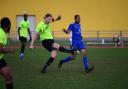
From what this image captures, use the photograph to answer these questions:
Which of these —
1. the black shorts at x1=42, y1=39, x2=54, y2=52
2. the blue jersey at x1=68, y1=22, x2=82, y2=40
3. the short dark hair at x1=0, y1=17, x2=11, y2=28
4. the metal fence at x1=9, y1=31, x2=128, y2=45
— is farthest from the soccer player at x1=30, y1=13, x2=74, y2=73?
the metal fence at x1=9, y1=31, x2=128, y2=45

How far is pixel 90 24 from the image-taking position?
40438mm

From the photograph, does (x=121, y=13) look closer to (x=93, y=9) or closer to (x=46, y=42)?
(x=93, y=9)

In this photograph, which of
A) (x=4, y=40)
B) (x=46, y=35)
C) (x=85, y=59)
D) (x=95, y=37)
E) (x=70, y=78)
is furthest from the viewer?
(x=95, y=37)

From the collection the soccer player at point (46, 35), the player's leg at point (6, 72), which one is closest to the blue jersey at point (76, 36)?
the soccer player at point (46, 35)

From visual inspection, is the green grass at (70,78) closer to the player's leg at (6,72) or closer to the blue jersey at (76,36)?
the blue jersey at (76,36)

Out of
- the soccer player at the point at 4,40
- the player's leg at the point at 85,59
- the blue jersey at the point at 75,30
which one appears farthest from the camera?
the blue jersey at the point at 75,30

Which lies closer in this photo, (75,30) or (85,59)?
(85,59)

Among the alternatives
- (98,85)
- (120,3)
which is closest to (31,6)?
(120,3)

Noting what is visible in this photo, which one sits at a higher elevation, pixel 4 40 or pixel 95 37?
pixel 4 40

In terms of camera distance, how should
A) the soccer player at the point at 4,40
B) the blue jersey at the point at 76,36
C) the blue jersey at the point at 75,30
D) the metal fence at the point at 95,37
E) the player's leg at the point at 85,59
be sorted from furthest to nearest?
the metal fence at the point at 95,37
the blue jersey at the point at 75,30
the blue jersey at the point at 76,36
the player's leg at the point at 85,59
the soccer player at the point at 4,40

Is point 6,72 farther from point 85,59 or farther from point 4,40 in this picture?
point 85,59

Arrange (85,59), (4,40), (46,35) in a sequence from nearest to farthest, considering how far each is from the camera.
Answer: (4,40) → (85,59) → (46,35)

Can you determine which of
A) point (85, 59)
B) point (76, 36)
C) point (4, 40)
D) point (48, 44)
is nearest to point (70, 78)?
point (85, 59)

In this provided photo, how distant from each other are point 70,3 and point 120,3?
4.80 metres
